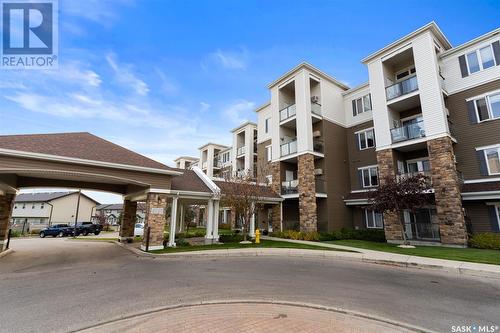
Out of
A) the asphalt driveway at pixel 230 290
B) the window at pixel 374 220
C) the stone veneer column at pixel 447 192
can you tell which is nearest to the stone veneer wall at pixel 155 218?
the asphalt driveway at pixel 230 290

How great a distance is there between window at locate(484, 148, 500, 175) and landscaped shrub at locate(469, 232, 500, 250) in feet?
13.6

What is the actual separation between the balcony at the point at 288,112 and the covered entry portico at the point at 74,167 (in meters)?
13.5

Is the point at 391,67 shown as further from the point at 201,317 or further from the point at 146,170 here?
the point at 201,317

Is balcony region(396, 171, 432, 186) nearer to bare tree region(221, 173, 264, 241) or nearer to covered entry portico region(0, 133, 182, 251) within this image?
bare tree region(221, 173, 264, 241)

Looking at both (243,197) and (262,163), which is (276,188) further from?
(243,197)

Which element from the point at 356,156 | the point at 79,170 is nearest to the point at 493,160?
the point at 356,156

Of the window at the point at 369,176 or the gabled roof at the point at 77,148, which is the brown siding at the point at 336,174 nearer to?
the window at the point at 369,176

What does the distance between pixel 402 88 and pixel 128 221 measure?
82.3ft

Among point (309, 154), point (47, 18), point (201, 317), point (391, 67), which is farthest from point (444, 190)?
point (47, 18)

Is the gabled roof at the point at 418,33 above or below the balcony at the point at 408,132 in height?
above

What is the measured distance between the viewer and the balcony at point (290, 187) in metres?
23.5

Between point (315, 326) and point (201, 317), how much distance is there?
230 cm

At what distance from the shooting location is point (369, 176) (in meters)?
22.8

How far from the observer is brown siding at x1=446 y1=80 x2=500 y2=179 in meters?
16.8
